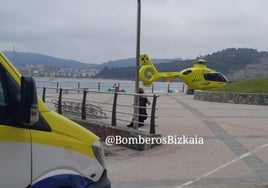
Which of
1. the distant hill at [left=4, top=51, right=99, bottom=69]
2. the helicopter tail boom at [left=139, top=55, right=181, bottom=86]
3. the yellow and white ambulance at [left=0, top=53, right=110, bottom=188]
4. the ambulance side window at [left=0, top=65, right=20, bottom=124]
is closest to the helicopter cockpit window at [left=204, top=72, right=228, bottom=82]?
the helicopter tail boom at [left=139, top=55, right=181, bottom=86]

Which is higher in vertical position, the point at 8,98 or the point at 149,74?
the point at 8,98

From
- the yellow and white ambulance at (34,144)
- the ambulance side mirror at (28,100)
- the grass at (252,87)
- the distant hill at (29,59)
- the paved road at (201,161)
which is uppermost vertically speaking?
the distant hill at (29,59)

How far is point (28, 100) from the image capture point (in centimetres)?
390

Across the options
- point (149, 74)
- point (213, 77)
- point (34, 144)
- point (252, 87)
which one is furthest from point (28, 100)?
point (149, 74)

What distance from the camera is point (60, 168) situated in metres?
4.39

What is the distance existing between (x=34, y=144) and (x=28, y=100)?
1.52ft

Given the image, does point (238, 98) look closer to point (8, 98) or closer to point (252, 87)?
point (252, 87)

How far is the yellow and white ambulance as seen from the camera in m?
4.01

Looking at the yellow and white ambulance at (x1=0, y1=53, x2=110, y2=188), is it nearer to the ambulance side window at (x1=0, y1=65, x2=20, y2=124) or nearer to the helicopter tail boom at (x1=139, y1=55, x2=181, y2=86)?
the ambulance side window at (x1=0, y1=65, x2=20, y2=124)

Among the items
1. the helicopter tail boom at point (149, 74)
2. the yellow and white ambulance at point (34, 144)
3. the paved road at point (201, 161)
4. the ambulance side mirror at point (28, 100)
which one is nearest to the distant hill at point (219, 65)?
the helicopter tail boom at point (149, 74)

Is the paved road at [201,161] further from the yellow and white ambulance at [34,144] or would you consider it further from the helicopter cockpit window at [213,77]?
the helicopter cockpit window at [213,77]

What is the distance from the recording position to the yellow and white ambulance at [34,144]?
4.01 meters

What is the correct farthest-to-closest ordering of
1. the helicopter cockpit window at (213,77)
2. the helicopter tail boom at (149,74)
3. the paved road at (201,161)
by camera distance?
the helicopter tail boom at (149,74) < the helicopter cockpit window at (213,77) < the paved road at (201,161)

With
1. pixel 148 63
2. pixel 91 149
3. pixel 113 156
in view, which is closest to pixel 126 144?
pixel 113 156
